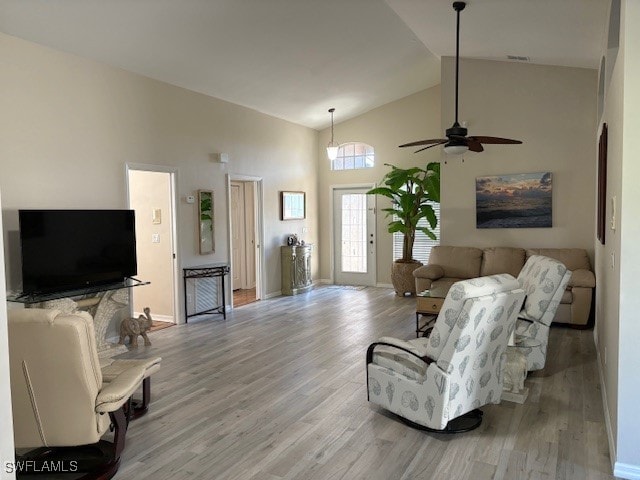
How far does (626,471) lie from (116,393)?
2.75 meters

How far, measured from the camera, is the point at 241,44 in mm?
5445

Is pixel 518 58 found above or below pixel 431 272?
above

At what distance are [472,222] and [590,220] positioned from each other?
1549 millimetres

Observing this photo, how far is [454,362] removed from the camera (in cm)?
288

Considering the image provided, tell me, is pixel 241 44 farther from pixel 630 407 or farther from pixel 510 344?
pixel 630 407

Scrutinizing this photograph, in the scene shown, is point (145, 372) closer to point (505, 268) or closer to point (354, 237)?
point (505, 268)

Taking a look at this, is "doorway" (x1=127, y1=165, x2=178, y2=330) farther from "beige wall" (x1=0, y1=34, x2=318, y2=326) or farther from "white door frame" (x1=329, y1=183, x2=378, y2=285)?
"white door frame" (x1=329, y1=183, x2=378, y2=285)

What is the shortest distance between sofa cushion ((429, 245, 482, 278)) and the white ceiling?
2.76 metres

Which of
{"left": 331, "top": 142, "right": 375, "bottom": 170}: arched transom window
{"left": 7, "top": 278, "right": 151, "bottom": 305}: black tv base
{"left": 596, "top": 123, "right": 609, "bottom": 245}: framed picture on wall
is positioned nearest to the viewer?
{"left": 596, "top": 123, "right": 609, "bottom": 245}: framed picture on wall

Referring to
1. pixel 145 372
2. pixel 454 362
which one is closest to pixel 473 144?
pixel 454 362

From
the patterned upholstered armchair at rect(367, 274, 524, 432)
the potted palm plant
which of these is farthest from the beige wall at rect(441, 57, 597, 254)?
the patterned upholstered armchair at rect(367, 274, 524, 432)

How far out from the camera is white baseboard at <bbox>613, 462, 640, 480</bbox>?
8.31ft
